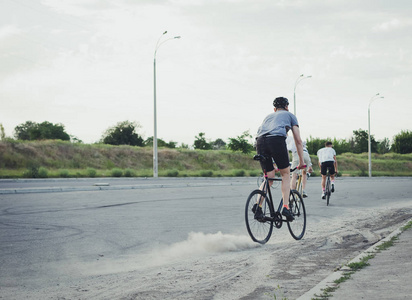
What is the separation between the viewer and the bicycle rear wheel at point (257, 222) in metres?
7.21

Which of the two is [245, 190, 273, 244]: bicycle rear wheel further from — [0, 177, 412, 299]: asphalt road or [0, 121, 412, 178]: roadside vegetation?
[0, 121, 412, 178]: roadside vegetation

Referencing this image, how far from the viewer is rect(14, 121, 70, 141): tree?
80125 mm

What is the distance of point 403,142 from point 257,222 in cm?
11414

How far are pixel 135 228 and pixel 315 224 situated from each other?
3555 mm

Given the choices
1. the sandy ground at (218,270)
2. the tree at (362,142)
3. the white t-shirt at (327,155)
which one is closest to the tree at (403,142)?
the tree at (362,142)

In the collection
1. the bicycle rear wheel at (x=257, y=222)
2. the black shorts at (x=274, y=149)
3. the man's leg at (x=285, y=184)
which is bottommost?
the bicycle rear wheel at (x=257, y=222)

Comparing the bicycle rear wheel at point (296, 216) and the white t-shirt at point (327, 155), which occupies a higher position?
the white t-shirt at point (327, 155)

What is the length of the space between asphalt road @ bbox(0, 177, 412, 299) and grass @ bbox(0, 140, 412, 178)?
25.6m

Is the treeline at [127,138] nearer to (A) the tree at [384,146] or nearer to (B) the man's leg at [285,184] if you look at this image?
(A) the tree at [384,146]

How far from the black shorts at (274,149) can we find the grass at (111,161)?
1162 inches

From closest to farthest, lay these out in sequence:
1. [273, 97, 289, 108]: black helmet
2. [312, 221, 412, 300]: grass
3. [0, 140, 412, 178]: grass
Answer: [312, 221, 412, 300]: grass → [273, 97, 289, 108]: black helmet → [0, 140, 412, 178]: grass

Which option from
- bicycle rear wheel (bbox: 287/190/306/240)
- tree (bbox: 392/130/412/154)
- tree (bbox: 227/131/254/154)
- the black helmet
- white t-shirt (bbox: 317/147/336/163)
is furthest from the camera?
tree (bbox: 392/130/412/154)

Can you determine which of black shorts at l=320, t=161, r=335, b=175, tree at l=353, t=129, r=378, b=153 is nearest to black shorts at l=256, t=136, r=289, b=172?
black shorts at l=320, t=161, r=335, b=175

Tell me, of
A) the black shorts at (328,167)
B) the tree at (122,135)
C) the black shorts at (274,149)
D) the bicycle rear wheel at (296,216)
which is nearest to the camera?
the black shorts at (274,149)
